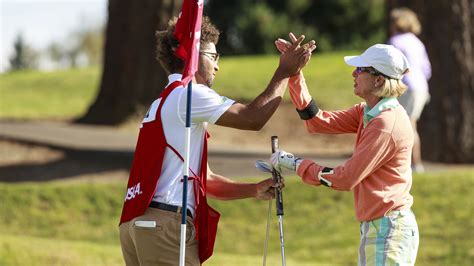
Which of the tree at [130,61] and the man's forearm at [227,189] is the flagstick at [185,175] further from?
the tree at [130,61]

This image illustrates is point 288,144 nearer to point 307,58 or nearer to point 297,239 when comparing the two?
point 297,239

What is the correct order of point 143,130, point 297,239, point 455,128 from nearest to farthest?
point 143,130, point 297,239, point 455,128

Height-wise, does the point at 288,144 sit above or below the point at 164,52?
below

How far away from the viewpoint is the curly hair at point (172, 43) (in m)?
6.05

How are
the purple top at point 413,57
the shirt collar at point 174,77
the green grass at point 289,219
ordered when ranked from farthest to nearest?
the purple top at point 413,57 → the green grass at point 289,219 → the shirt collar at point 174,77

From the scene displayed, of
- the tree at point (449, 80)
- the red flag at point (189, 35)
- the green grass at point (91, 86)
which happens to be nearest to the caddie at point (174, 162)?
the red flag at point (189, 35)

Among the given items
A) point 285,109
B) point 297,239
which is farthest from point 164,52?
point 285,109

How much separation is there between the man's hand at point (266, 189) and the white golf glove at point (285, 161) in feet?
0.65

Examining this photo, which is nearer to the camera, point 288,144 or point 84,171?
point 84,171

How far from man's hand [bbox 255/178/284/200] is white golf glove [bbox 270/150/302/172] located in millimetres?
199

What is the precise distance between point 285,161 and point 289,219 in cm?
724

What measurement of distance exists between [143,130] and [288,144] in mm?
13474

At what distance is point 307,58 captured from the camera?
5965mm

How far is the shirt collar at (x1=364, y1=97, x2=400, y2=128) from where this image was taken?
19.2 ft
